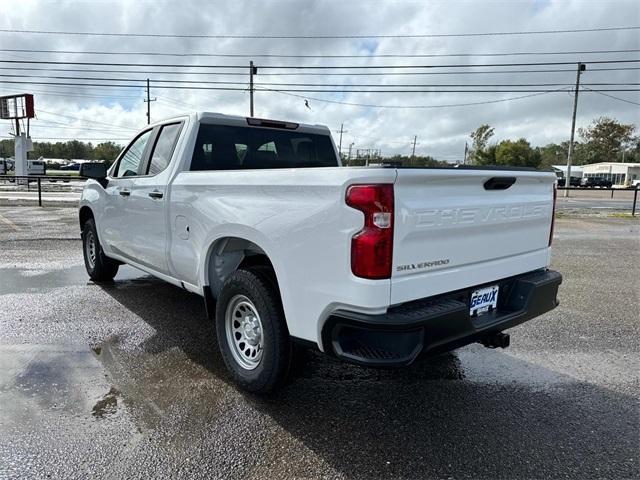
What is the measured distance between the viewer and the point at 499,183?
3.12 m

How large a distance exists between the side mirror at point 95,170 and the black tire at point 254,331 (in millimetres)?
2805

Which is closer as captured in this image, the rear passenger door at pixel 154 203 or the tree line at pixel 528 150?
the rear passenger door at pixel 154 203

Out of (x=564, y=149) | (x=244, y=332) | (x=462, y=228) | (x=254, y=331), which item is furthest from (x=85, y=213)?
(x=564, y=149)

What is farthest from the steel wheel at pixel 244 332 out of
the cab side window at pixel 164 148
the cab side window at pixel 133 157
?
the cab side window at pixel 133 157

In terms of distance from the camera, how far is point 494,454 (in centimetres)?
276

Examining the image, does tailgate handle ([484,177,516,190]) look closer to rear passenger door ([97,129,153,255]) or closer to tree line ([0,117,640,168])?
rear passenger door ([97,129,153,255])

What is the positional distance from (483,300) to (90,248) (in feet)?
17.7

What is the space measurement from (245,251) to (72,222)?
11055 millimetres

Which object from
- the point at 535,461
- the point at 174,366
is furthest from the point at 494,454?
the point at 174,366

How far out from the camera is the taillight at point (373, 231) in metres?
2.51

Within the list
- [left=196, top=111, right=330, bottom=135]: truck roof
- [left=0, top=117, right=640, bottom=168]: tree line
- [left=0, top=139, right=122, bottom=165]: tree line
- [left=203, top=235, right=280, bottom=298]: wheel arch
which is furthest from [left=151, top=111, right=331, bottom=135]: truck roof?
[left=0, top=139, right=122, bottom=165]: tree line

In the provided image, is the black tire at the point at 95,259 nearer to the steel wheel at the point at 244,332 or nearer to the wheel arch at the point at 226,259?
the wheel arch at the point at 226,259

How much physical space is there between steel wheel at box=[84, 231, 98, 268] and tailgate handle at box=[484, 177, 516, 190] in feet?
17.0

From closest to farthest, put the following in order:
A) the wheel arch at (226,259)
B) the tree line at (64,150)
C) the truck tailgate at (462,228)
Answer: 1. the truck tailgate at (462,228)
2. the wheel arch at (226,259)
3. the tree line at (64,150)
